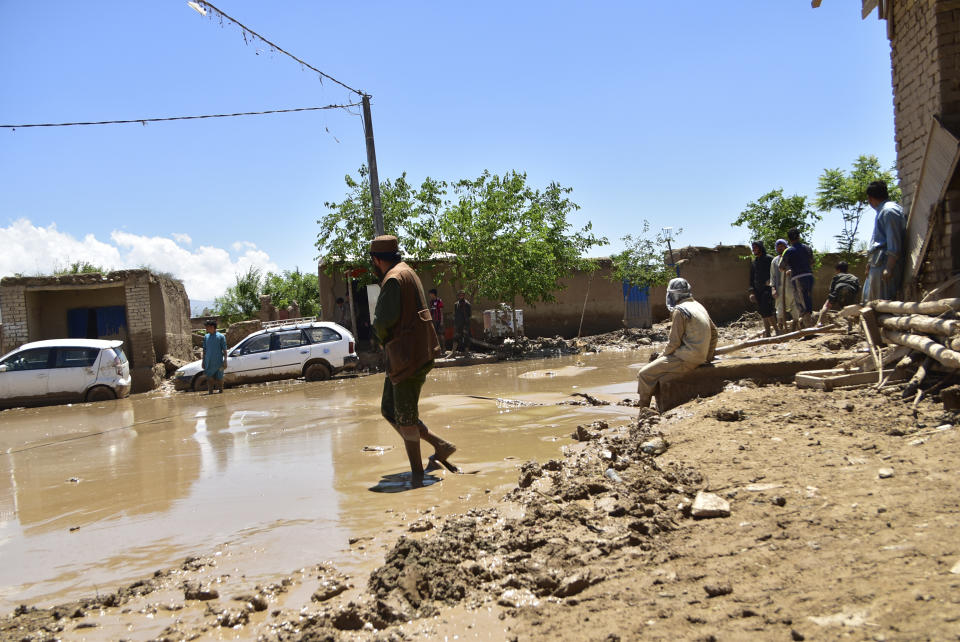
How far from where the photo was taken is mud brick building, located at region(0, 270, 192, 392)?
18875 millimetres

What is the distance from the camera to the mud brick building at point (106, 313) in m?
18.9

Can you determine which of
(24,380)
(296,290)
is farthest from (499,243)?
(296,290)

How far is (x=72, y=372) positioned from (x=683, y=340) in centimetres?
1414

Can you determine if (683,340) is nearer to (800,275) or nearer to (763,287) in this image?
(800,275)

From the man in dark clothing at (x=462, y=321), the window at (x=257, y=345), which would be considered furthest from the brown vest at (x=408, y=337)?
the man in dark clothing at (x=462, y=321)

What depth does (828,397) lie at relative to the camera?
16.8ft

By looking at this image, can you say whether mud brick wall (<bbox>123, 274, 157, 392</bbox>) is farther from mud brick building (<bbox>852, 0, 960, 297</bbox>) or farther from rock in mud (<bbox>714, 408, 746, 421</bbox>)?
mud brick building (<bbox>852, 0, 960, 297</bbox>)

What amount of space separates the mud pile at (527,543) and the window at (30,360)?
1492 centimetres

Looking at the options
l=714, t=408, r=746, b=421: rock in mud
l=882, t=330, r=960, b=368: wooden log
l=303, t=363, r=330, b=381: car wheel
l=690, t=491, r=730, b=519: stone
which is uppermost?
l=882, t=330, r=960, b=368: wooden log

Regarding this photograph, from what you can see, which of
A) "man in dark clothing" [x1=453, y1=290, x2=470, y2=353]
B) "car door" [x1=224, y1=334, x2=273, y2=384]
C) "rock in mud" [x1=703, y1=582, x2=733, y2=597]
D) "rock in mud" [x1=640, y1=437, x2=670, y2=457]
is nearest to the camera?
"rock in mud" [x1=703, y1=582, x2=733, y2=597]

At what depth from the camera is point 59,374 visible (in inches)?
597

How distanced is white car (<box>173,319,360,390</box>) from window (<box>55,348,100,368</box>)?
176cm

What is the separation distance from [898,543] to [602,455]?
2171 millimetres

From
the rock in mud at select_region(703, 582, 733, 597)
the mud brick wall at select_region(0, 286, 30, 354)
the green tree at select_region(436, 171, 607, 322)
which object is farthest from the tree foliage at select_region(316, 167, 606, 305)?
the rock in mud at select_region(703, 582, 733, 597)
